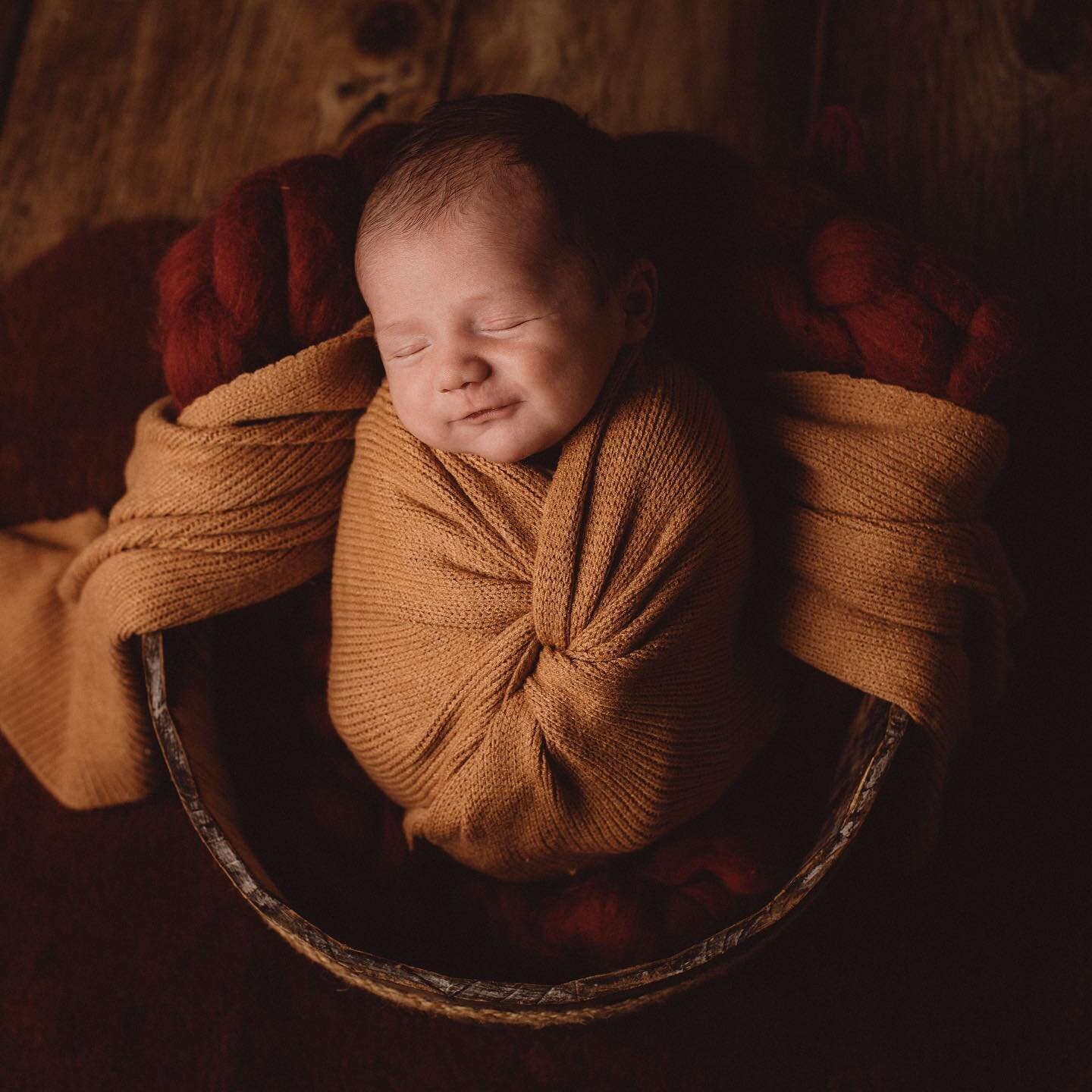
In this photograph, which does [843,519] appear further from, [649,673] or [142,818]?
[142,818]

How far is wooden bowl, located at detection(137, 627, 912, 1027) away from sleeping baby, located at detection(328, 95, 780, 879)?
0.13 m

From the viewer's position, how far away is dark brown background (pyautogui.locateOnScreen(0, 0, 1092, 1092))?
3.18ft

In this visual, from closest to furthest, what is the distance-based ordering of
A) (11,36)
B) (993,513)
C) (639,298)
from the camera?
1. (639,298)
2. (993,513)
3. (11,36)

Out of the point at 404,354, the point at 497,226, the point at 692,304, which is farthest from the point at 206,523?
the point at 692,304

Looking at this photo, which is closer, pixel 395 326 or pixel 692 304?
pixel 395 326

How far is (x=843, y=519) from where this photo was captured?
33.8 inches

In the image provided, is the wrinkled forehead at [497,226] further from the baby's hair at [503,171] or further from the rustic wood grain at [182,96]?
the rustic wood grain at [182,96]

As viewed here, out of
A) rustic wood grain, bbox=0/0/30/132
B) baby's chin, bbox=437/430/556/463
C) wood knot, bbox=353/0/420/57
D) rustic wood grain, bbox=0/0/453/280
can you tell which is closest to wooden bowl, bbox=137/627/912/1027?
baby's chin, bbox=437/430/556/463

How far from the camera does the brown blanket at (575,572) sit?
77cm

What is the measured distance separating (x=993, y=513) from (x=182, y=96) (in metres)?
1.23

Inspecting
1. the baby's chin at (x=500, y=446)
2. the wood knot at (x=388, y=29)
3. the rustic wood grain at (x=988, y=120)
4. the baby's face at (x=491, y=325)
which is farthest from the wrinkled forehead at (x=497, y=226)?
the wood knot at (x=388, y=29)

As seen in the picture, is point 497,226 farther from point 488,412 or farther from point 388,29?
point 388,29

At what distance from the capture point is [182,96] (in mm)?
1427

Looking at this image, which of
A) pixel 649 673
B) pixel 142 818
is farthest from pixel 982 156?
pixel 142 818
